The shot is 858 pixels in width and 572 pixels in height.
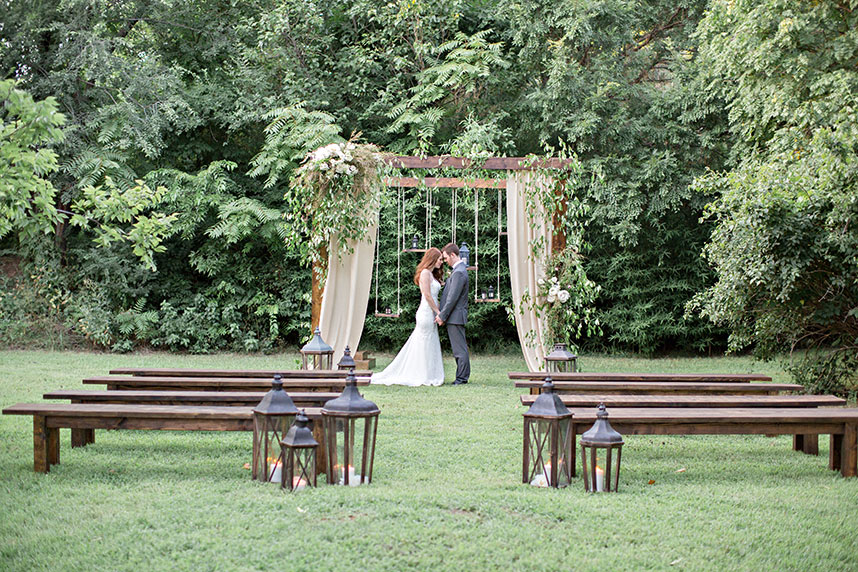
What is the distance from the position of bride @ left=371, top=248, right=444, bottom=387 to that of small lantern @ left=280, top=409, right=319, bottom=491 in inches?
197

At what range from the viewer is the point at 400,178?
10.1 metres

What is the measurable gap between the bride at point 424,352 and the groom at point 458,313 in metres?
0.14

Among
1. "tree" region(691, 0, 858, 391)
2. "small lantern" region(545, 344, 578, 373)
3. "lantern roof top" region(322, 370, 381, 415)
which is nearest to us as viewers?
"lantern roof top" region(322, 370, 381, 415)

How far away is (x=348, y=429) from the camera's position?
440 cm

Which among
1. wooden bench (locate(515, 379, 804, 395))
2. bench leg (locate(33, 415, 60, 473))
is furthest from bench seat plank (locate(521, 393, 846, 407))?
bench leg (locate(33, 415, 60, 473))

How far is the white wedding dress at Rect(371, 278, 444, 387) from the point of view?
952 centimetres

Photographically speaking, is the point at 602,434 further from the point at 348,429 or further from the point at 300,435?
the point at 300,435

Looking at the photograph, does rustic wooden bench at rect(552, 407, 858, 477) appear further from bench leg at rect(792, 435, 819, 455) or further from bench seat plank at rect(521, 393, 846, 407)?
bench leg at rect(792, 435, 819, 455)

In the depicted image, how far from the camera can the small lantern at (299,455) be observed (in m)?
4.27

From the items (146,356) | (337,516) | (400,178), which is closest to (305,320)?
(146,356)

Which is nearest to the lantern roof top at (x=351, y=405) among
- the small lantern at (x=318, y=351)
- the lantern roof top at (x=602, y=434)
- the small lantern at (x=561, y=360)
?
the lantern roof top at (x=602, y=434)

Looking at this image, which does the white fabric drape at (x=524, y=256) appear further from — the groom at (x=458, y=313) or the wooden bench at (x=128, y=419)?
the wooden bench at (x=128, y=419)

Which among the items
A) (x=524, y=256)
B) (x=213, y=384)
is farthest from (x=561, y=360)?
(x=213, y=384)

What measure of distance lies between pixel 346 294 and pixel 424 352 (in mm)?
1233
